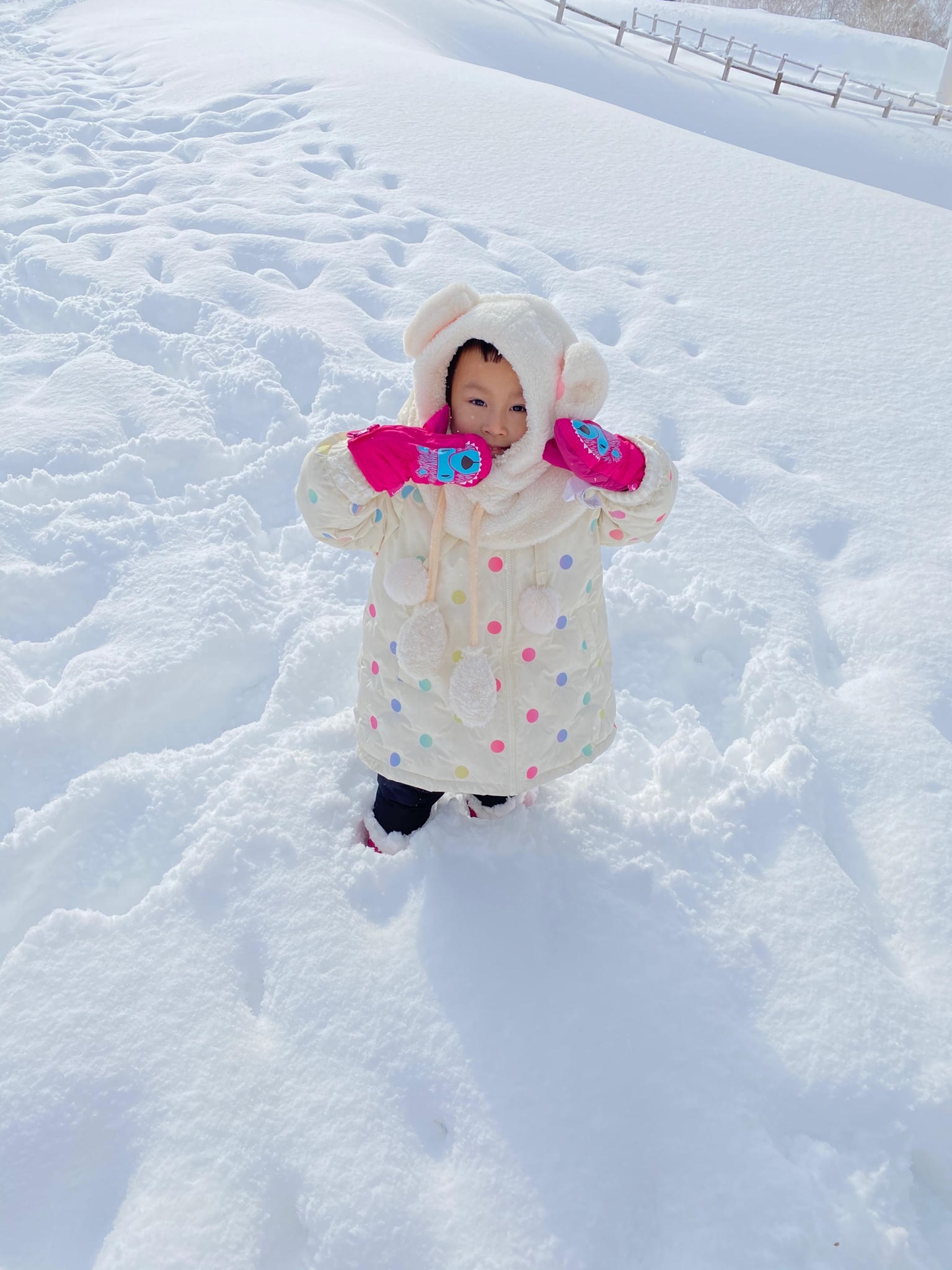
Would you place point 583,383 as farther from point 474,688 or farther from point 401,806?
point 401,806

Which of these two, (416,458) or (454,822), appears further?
(454,822)

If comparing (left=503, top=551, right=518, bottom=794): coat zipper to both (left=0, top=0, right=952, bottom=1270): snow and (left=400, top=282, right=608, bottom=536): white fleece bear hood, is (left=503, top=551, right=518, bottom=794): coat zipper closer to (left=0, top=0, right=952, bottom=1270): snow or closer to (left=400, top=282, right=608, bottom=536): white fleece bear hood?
(left=400, top=282, right=608, bottom=536): white fleece bear hood

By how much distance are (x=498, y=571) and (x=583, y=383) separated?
342 millimetres

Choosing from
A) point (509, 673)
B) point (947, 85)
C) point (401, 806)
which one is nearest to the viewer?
point (509, 673)

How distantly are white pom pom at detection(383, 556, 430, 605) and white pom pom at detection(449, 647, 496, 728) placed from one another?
0.13m

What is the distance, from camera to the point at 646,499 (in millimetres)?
1428

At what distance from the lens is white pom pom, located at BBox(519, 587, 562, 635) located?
4.83ft

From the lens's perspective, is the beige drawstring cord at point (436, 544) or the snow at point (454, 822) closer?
the snow at point (454, 822)

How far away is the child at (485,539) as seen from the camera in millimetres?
1349

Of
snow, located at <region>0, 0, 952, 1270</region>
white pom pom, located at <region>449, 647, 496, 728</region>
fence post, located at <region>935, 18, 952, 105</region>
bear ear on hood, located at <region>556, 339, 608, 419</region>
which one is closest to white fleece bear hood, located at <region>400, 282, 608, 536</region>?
bear ear on hood, located at <region>556, 339, 608, 419</region>

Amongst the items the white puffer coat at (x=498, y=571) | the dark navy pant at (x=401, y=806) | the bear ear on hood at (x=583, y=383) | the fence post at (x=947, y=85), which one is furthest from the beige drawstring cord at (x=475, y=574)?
the fence post at (x=947, y=85)

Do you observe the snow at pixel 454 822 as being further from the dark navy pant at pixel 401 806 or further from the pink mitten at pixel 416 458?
the pink mitten at pixel 416 458

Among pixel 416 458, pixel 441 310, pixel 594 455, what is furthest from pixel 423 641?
pixel 441 310

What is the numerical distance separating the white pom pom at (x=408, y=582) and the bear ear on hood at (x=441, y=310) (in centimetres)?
35
